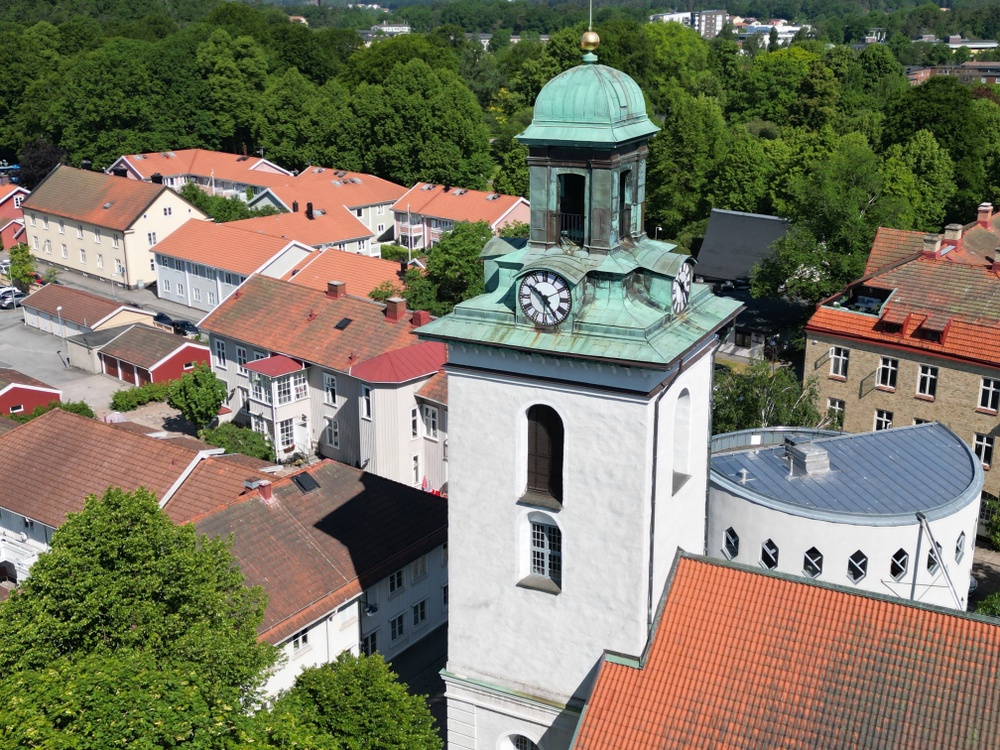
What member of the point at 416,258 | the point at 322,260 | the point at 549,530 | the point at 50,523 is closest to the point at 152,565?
the point at 549,530

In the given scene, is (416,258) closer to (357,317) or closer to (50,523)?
(357,317)

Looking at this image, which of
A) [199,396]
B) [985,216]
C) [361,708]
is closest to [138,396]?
[199,396]

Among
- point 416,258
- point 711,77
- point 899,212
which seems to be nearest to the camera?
point 899,212

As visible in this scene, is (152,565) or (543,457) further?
(152,565)

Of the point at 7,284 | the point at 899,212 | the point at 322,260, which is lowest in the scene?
the point at 7,284

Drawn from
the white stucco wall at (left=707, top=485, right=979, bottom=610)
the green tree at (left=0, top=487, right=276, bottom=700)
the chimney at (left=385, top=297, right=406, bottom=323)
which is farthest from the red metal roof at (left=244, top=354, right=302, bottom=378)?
the white stucco wall at (left=707, top=485, right=979, bottom=610)

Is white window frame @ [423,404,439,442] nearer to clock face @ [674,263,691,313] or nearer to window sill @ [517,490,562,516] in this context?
window sill @ [517,490,562,516]

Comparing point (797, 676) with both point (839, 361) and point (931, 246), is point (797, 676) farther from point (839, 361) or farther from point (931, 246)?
point (931, 246)
